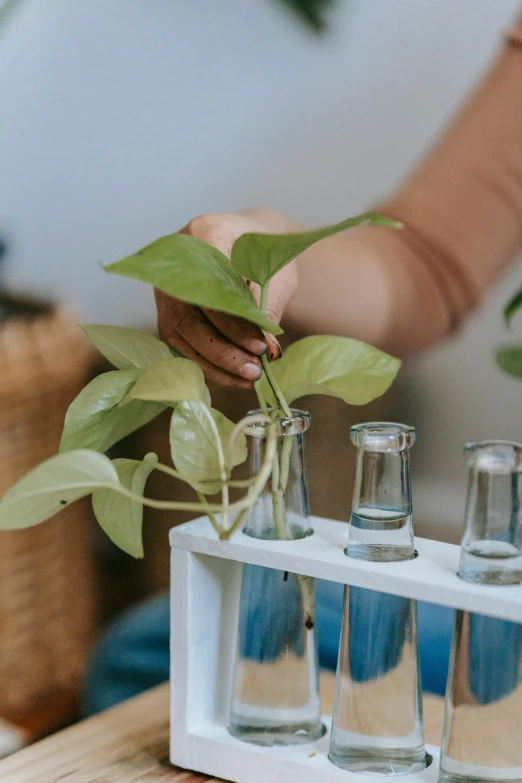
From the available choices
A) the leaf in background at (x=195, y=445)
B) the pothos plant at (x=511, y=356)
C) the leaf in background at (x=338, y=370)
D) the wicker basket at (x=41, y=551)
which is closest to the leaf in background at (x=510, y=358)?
the pothos plant at (x=511, y=356)

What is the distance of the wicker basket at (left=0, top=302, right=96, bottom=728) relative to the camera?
0.91 meters

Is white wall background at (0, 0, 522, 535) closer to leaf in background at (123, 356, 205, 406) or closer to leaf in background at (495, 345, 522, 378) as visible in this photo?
leaf in background at (495, 345, 522, 378)

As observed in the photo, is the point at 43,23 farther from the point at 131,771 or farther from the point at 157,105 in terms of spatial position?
the point at 131,771

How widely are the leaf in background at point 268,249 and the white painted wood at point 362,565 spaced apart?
0.61ft

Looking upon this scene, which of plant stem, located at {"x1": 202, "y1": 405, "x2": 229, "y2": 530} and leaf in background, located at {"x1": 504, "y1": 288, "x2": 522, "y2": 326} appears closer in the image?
plant stem, located at {"x1": 202, "y1": 405, "x2": 229, "y2": 530}

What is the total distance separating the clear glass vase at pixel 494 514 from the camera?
547 mm

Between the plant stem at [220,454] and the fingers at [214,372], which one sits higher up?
the fingers at [214,372]

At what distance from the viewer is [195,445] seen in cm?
61

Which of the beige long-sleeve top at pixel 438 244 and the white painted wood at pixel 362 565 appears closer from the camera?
the white painted wood at pixel 362 565

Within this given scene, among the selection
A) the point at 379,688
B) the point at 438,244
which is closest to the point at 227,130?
the point at 438,244

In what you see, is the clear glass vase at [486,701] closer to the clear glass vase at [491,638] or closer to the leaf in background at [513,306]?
the clear glass vase at [491,638]

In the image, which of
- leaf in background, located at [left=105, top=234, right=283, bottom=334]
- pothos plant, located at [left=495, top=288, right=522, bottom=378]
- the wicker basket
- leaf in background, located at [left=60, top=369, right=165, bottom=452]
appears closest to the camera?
leaf in background, located at [left=105, top=234, right=283, bottom=334]

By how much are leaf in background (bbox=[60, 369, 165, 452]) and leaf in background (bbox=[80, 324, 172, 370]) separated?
24mm

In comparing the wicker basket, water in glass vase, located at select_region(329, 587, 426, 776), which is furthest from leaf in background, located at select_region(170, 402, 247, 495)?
the wicker basket
